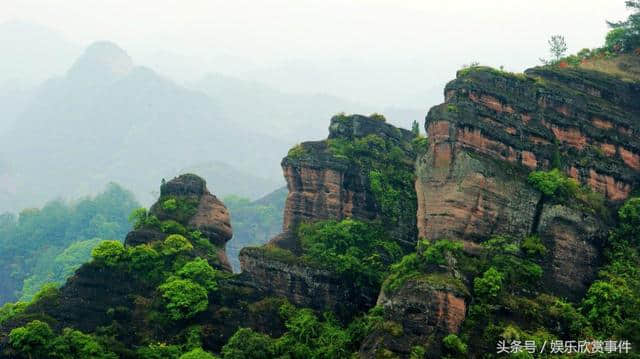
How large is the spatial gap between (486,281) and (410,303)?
4978mm

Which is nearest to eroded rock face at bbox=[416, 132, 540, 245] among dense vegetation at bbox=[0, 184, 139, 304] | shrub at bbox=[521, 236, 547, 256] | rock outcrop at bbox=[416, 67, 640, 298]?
rock outcrop at bbox=[416, 67, 640, 298]

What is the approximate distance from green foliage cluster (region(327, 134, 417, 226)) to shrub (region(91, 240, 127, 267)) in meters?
18.3

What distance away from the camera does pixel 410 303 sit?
40.8 meters

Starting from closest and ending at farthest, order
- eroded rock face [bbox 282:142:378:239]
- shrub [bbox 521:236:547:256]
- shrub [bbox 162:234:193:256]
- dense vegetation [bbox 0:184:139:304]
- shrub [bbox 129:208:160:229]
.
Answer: shrub [bbox 521:236:547:256], shrub [bbox 162:234:193:256], shrub [bbox 129:208:160:229], eroded rock face [bbox 282:142:378:239], dense vegetation [bbox 0:184:139:304]

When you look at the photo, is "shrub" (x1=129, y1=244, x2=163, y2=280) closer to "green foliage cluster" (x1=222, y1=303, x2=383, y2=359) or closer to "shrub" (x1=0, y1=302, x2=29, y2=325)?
"shrub" (x1=0, y1=302, x2=29, y2=325)

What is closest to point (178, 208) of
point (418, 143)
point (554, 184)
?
point (418, 143)

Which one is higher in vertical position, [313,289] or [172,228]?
[172,228]

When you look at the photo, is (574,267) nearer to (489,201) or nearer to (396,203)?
(489,201)

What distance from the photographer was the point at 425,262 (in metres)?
44.2

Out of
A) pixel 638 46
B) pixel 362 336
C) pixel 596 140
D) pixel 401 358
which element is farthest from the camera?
pixel 638 46

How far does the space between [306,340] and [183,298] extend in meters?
8.72

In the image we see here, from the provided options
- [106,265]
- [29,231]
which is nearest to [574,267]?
[106,265]

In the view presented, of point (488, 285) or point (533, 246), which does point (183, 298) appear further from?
point (533, 246)

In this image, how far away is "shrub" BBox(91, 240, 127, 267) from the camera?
49500 mm
